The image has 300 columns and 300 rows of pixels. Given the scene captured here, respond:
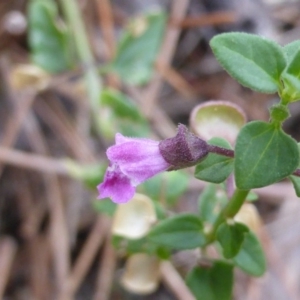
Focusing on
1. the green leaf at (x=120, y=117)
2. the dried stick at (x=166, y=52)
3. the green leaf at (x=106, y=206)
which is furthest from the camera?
the dried stick at (x=166, y=52)

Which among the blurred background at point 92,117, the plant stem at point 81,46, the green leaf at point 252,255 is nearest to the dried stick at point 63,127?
the blurred background at point 92,117

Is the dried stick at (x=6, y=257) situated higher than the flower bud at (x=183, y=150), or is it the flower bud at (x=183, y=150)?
the flower bud at (x=183, y=150)

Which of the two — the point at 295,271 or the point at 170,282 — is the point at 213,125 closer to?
the point at 170,282

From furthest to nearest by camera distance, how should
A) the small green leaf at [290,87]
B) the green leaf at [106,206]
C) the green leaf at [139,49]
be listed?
the green leaf at [139,49], the green leaf at [106,206], the small green leaf at [290,87]

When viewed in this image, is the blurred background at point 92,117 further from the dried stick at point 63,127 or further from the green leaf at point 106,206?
the green leaf at point 106,206

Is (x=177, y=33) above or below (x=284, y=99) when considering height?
below

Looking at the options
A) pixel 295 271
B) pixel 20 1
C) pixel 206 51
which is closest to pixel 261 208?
pixel 295 271

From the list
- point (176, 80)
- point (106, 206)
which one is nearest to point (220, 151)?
point (106, 206)
